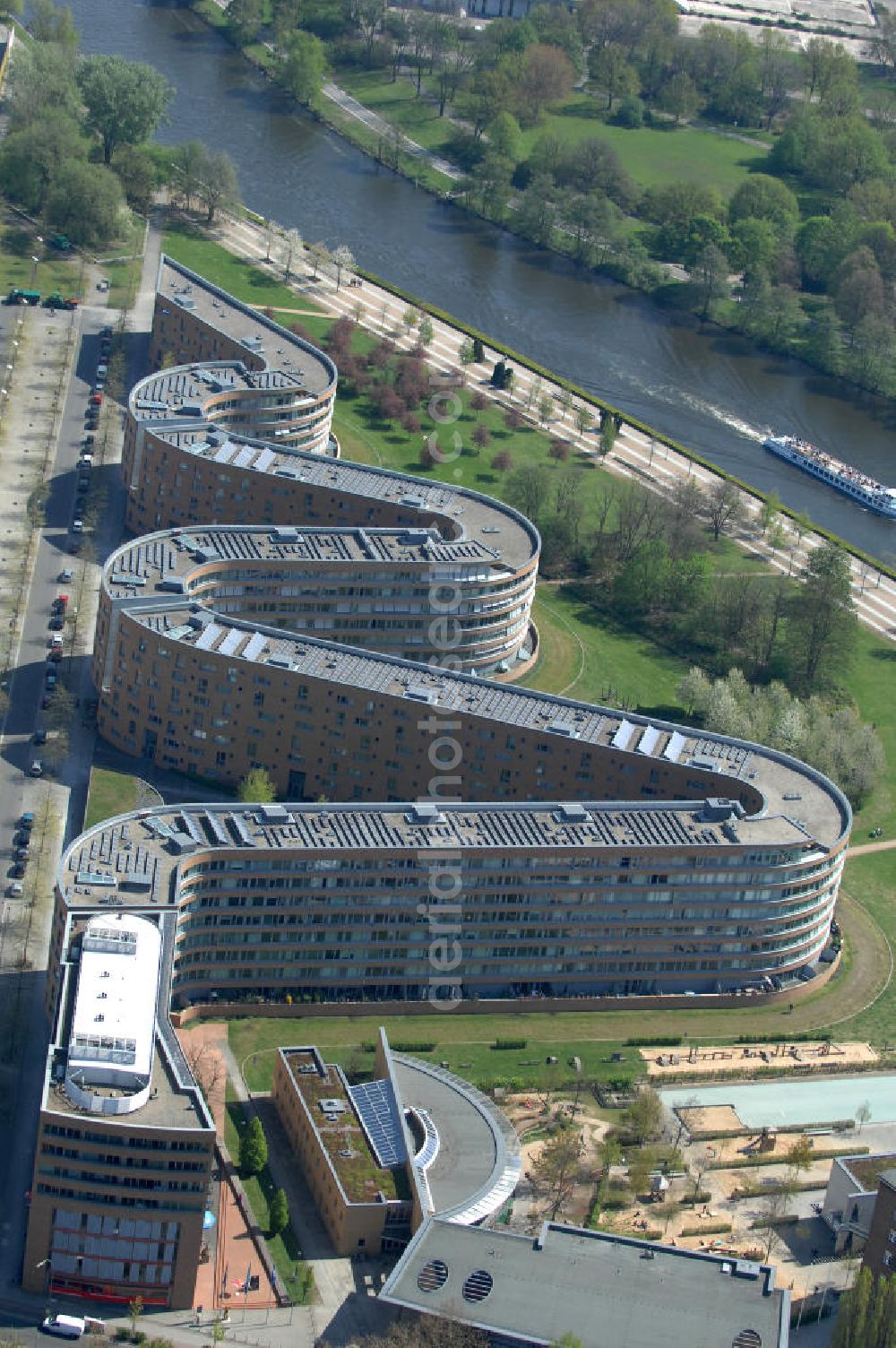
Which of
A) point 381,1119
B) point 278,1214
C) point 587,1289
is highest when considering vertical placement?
point 587,1289

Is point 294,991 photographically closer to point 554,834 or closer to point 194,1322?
point 554,834

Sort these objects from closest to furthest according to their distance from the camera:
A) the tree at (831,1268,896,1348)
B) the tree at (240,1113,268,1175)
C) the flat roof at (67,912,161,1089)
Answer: the tree at (831,1268,896,1348) < the flat roof at (67,912,161,1089) < the tree at (240,1113,268,1175)

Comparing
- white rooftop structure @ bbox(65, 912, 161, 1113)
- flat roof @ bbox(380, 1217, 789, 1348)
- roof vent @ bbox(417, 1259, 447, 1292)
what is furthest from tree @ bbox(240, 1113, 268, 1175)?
roof vent @ bbox(417, 1259, 447, 1292)

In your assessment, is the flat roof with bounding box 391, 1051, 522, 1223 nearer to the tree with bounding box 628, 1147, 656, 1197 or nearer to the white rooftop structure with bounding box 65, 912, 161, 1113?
the tree with bounding box 628, 1147, 656, 1197

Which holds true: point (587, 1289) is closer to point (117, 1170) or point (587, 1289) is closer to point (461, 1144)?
point (461, 1144)

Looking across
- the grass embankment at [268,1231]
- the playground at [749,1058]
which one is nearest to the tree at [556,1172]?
the playground at [749,1058]

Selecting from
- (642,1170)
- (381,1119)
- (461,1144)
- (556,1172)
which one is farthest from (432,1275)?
(642,1170)
